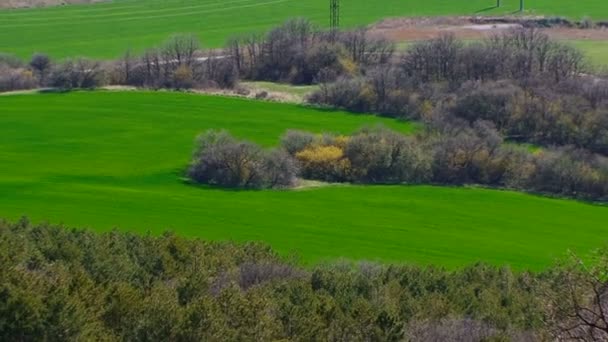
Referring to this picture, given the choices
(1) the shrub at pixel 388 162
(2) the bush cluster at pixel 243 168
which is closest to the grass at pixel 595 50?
(1) the shrub at pixel 388 162

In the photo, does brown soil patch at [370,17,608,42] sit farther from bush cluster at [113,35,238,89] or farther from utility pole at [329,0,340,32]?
bush cluster at [113,35,238,89]

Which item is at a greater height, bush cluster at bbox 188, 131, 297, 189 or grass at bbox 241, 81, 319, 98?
grass at bbox 241, 81, 319, 98

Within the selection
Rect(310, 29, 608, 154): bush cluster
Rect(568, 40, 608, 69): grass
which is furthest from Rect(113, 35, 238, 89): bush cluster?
Rect(568, 40, 608, 69): grass

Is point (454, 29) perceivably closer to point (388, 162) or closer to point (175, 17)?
point (175, 17)

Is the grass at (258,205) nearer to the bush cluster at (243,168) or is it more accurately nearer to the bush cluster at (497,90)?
the bush cluster at (243,168)

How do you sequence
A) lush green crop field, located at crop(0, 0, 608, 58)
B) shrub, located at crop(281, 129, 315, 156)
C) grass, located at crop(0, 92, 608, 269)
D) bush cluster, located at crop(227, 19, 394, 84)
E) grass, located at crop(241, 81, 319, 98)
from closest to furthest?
grass, located at crop(0, 92, 608, 269) < shrub, located at crop(281, 129, 315, 156) < grass, located at crop(241, 81, 319, 98) < bush cluster, located at crop(227, 19, 394, 84) < lush green crop field, located at crop(0, 0, 608, 58)

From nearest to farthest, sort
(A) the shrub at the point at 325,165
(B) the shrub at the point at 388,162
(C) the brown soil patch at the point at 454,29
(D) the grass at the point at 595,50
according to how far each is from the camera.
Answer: (B) the shrub at the point at 388,162, (A) the shrub at the point at 325,165, (D) the grass at the point at 595,50, (C) the brown soil patch at the point at 454,29
